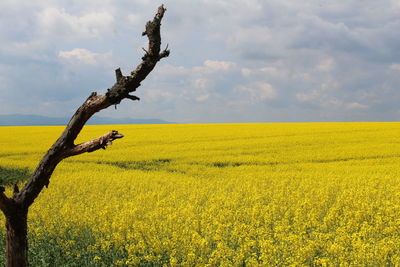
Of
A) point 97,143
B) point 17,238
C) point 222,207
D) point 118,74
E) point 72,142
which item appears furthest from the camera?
point 222,207

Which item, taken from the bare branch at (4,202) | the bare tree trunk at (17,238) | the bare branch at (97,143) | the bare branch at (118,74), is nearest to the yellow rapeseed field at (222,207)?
the bare tree trunk at (17,238)

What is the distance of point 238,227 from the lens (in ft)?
26.9

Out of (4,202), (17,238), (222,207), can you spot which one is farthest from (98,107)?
(222,207)

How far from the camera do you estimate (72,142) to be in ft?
15.5

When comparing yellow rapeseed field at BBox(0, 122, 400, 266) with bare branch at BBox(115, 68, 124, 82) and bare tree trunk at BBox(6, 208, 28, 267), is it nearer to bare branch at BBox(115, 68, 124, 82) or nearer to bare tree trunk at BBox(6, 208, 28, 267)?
bare tree trunk at BBox(6, 208, 28, 267)

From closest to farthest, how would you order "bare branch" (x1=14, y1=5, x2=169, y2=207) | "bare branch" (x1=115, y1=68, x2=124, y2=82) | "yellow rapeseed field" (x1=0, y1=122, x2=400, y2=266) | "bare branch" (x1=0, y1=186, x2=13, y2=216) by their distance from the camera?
"bare branch" (x1=14, y1=5, x2=169, y2=207) → "bare branch" (x1=115, y1=68, x2=124, y2=82) → "bare branch" (x1=0, y1=186, x2=13, y2=216) → "yellow rapeseed field" (x1=0, y1=122, x2=400, y2=266)

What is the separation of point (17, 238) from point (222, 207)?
6530 millimetres

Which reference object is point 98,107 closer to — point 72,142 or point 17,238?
point 72,142

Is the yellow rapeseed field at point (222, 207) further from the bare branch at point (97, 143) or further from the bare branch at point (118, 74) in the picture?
the bare branch at point (118, 74)

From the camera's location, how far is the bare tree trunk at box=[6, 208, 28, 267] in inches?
199

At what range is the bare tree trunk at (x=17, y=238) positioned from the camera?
199 inches

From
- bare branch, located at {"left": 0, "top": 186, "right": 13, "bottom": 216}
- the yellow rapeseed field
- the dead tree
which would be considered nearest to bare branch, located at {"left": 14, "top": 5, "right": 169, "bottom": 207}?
the dead tree

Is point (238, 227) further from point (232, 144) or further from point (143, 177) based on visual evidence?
point (232, 144)

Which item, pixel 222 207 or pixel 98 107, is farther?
pixel 222 207
